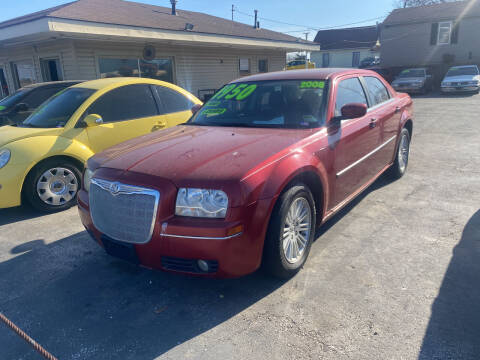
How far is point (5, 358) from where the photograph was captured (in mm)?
2443

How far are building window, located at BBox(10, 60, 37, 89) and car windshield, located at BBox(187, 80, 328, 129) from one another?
36.2 feet

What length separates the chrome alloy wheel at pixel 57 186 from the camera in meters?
4.93

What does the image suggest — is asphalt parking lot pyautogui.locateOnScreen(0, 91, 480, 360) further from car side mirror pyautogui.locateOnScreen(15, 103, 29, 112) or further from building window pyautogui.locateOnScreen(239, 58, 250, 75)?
building window pyautogui.locateOnScreen(239, 58, 250, 75)

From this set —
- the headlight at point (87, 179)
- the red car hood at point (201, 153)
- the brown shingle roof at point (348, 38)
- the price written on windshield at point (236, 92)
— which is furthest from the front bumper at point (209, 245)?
the brown shingle roof at point (348, 38)

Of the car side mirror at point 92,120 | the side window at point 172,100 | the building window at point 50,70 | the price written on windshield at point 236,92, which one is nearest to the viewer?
the price written on windshield at point 236,92

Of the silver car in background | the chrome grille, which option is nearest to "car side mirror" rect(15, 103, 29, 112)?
the chrome grille

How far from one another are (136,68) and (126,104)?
294 inches

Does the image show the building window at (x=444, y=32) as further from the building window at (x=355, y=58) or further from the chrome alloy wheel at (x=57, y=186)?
the chrome alloy wheel at (x=57, y=186)

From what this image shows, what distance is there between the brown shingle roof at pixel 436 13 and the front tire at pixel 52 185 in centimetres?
3057

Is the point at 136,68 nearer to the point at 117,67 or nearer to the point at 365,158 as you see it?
the point at 117,67

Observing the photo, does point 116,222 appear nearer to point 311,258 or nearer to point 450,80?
point 311,258

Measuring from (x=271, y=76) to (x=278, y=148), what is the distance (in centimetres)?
166

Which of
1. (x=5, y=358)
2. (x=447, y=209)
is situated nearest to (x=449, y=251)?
(x=447, y=209)

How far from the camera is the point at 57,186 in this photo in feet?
16.7
